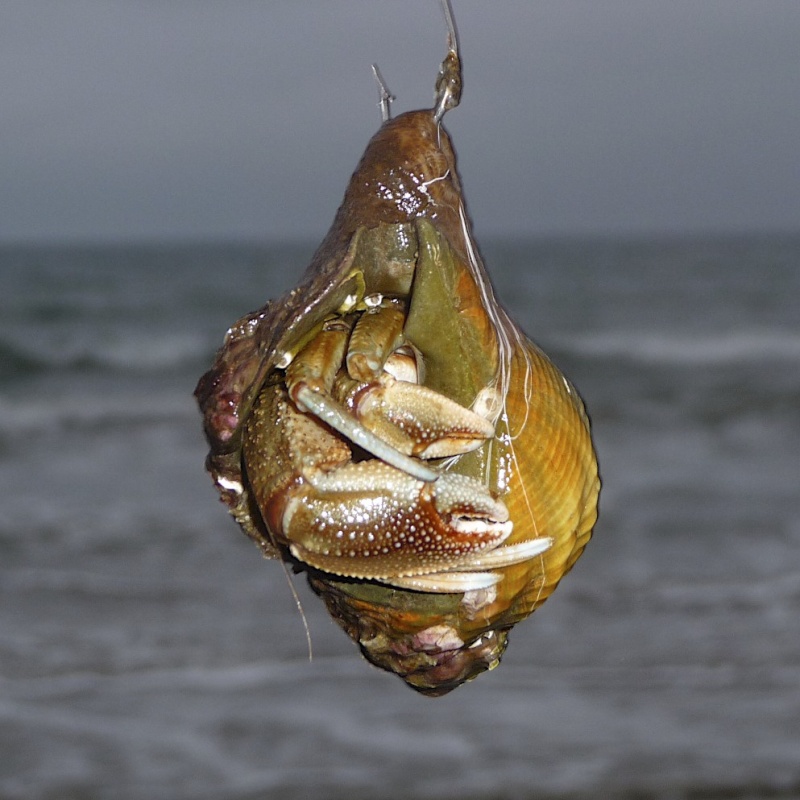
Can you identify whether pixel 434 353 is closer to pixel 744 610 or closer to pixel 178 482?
pixel 744 610

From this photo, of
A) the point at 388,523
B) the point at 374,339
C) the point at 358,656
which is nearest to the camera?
the point at 388,523

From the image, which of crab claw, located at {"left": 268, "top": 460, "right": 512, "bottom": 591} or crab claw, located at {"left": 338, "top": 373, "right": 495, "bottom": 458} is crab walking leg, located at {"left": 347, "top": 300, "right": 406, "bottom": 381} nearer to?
crab claw, located at {"left": 338, "top": 373, "right": 495, "bottom": 458}

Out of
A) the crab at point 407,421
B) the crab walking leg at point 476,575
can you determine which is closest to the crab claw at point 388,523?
the crab at point 407,421

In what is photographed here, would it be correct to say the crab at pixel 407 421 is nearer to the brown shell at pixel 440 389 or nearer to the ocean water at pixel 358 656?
the brown shell at pixel 440 389

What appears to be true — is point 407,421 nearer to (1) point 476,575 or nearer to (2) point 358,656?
(1) point 476,575

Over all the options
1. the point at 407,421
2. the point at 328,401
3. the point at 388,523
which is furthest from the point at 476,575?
the point at 328,401
